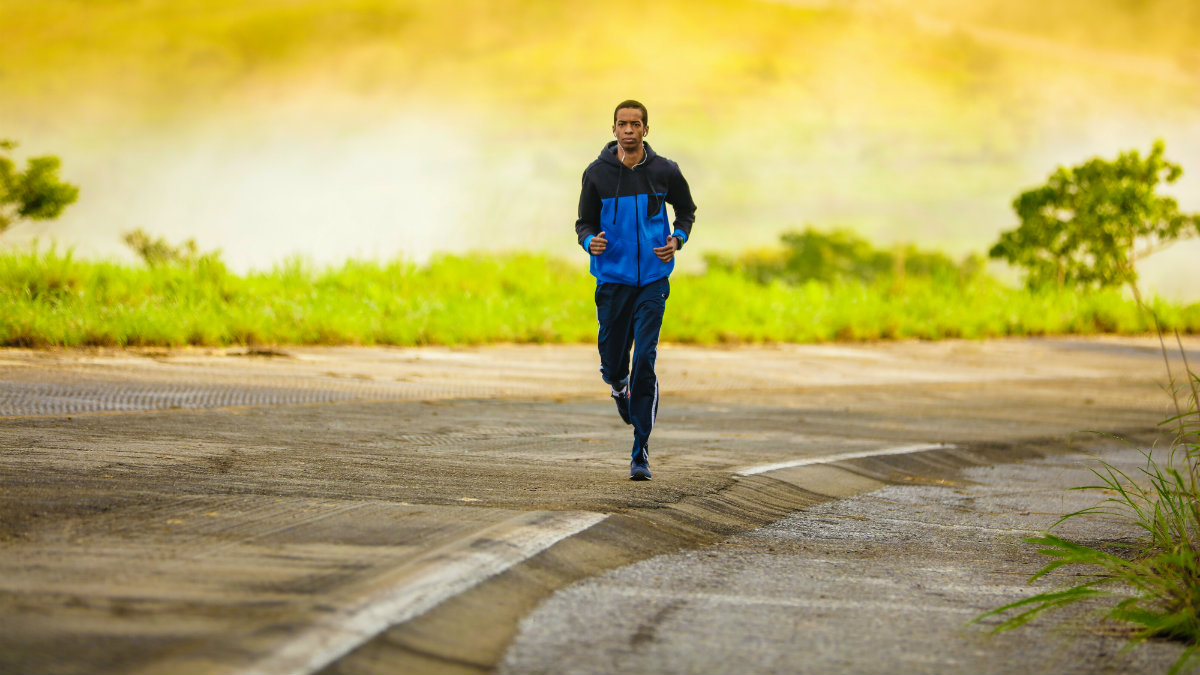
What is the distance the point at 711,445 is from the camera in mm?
8125

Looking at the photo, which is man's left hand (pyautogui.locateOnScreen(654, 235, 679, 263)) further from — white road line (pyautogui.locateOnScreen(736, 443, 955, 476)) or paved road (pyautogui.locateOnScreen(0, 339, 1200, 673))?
white road line (pyautogui.locateOnScreen(736, 443, 955, 476))

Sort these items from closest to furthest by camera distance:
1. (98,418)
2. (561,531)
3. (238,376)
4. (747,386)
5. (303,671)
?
(303,671) → (561,531) → (98,418) → (238,376) → (747,386)

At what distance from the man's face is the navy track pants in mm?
707

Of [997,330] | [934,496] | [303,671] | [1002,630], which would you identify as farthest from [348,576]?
[997,330]

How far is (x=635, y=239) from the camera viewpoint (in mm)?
6156

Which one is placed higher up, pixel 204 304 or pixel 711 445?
pixel 204 304

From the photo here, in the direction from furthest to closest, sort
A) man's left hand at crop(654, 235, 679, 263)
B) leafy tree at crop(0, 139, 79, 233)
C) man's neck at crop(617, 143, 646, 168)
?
1. leafy tree at crop(0, 139, 79, 233)
2. man's neck at crop(617, 143, 646, 168)
3. man's left hand at crop(654, 235, 679, 263)

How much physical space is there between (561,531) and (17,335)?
9183 mm

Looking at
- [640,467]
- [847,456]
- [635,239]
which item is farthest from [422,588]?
[847,456]

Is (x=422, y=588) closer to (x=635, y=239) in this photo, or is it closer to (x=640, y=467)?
(x=640, y=467)

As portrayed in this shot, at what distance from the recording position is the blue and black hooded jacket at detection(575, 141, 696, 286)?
6152mm

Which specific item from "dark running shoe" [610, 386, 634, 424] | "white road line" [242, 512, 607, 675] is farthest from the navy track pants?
"white road line" [242, 512, 607, 675]

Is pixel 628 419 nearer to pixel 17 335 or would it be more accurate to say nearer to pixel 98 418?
pixel 98 418

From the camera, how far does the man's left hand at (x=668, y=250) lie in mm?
6074
